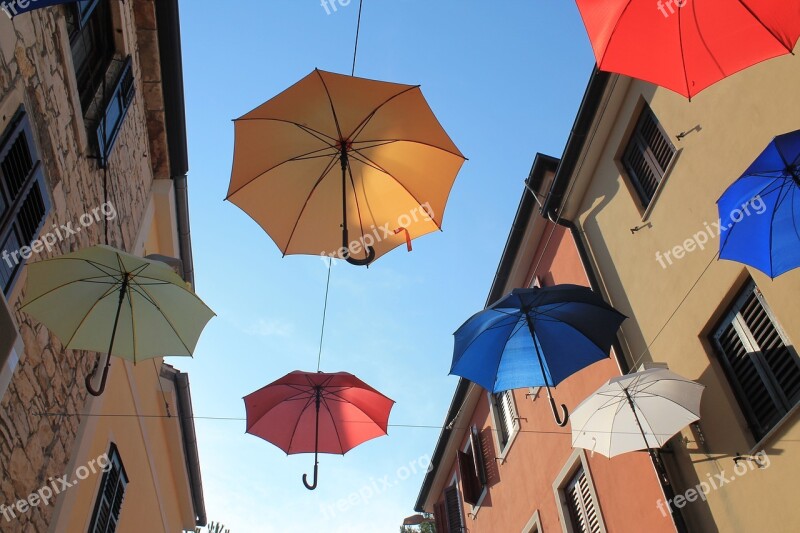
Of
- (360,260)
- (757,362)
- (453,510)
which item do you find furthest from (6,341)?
(453,510)

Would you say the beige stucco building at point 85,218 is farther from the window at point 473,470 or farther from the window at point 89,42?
the window at point 473,470

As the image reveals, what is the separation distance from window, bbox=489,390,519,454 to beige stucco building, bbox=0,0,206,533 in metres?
6.01

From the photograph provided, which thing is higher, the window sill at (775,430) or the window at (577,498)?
the window at (577,498)

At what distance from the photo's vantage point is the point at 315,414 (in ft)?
31.7

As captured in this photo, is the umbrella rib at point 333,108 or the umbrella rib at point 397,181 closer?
the umbrella rib at point 333,108

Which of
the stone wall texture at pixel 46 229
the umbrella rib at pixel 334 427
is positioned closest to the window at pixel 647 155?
the umbrella rib at pixel 334 427

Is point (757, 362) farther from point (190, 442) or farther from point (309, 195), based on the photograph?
point (190, 442)

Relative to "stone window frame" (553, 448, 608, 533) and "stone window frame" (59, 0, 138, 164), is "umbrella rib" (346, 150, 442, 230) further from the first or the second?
"stone window frame" (553, 448, 608, 533)

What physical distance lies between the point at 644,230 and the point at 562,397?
3.20 meters

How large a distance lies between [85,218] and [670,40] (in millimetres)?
5655

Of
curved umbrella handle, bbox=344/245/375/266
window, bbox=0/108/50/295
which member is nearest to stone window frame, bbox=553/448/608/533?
curved umbrella handle, bbox=344/245/375/266

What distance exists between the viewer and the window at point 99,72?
6680 mm

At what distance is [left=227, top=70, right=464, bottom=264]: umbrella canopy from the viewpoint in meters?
6.61

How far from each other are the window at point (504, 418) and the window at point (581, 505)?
2.31 m
